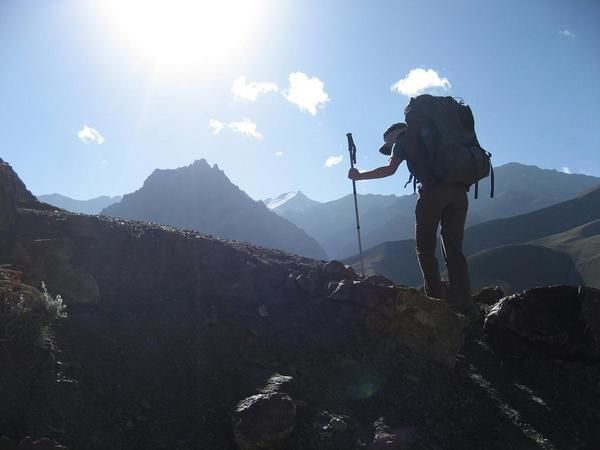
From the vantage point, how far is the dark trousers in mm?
6582

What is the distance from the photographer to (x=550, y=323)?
5508mm

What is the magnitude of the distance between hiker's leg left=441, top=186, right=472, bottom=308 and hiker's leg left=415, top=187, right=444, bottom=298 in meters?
0.26

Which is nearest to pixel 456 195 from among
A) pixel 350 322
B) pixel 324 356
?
pixel 350 322

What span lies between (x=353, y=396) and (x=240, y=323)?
1.59 meters

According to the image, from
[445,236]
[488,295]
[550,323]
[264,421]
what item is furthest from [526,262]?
[264,421]

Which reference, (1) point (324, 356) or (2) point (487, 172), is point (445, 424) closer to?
(1) point (324, 356)

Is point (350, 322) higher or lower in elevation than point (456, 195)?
lower

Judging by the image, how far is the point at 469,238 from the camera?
19838 cm

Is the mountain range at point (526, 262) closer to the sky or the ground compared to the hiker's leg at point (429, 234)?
closer to the ground

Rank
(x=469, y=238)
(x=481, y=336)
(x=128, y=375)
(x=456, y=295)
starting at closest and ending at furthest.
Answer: (x=128, y=375) < (x=481, y=336) < (x=456, y=295) < (x=469, y=238)

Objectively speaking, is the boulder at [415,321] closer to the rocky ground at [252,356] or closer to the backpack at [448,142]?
the rocky ground at [252,356]

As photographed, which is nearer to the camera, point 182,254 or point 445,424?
point 445,424

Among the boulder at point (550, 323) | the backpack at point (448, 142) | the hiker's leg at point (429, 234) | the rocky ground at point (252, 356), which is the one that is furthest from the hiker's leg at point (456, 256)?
the boulder at point (550, 323)

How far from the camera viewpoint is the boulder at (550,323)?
522 cm
